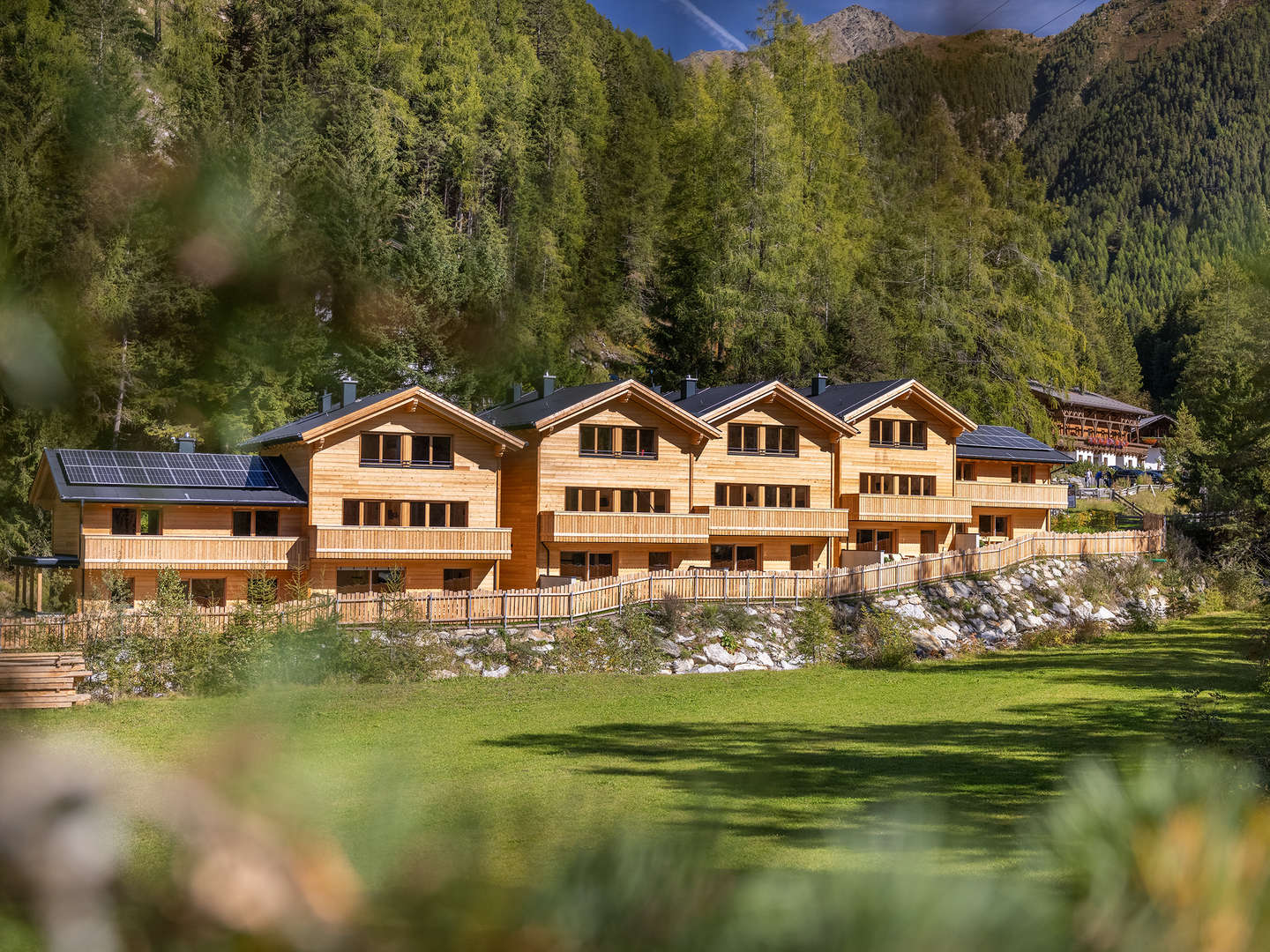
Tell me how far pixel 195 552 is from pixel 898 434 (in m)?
29.6

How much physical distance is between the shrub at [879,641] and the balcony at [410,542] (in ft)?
40.4

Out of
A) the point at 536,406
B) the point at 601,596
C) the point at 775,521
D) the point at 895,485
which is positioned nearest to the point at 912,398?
the point at 895,485

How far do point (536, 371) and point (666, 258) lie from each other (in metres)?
15.6

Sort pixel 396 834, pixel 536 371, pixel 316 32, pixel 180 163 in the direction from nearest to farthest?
pixel 396 834 < pixel 180 163 < pixel 316 32 < pixel 536 371

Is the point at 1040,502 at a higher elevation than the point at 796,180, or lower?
lower

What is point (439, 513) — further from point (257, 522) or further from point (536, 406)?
point (536, 406)

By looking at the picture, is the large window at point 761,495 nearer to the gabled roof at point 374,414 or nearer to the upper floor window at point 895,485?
the upper floor window at point 895,485

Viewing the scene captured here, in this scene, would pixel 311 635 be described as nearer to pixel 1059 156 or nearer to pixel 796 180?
pixel 1059 156

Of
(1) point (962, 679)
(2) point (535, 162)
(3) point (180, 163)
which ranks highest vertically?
(2) point (535, 162)

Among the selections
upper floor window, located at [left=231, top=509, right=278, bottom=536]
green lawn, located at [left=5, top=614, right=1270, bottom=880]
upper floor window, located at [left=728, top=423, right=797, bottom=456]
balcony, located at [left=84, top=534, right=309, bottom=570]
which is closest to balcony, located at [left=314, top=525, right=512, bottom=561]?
balcony, located at [left=84, top=534, right=309, bottom=570]

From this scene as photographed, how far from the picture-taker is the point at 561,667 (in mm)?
32562

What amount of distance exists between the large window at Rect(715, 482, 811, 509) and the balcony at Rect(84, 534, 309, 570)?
54.8 feet

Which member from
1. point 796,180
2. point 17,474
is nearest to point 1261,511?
point 796,180

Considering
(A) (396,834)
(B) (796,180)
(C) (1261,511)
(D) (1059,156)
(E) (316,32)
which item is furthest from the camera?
(B) (796,180)
